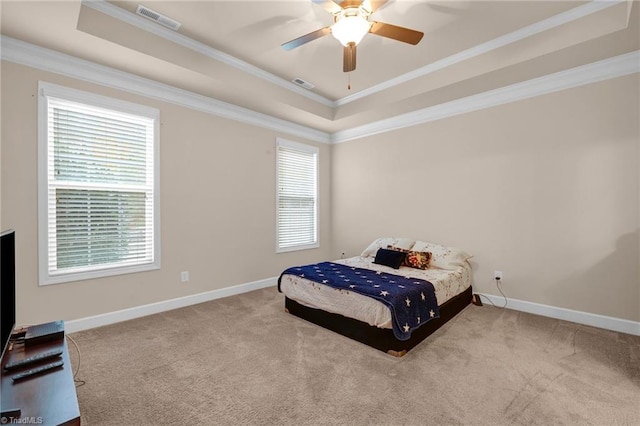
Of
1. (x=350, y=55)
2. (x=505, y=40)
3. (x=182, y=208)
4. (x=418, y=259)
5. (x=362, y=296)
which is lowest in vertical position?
(x=362, y=296)

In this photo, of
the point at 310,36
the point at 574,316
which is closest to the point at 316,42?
the point at 310,36

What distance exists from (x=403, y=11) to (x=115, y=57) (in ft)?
9.12

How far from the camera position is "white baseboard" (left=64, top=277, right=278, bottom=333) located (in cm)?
298

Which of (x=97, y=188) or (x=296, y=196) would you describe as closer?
(x=97, y=188)

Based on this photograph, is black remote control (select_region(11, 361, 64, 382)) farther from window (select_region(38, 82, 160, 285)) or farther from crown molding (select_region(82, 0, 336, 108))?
crown molding (select_region(82, 0, 336, 108))

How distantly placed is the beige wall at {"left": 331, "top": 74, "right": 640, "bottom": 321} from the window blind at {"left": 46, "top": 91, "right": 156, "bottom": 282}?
3.59m

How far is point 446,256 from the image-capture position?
3.81 meters

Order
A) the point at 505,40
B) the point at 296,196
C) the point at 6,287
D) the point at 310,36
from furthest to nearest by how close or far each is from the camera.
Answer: the point at 296,196 → the point at 505,40 → the point at 310,36 → the point at 6,287

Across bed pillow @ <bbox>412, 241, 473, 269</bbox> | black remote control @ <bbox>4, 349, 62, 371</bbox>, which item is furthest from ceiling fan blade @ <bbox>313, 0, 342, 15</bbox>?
bed pillow @ <bbox>412, 241, 473, 269</bbox>

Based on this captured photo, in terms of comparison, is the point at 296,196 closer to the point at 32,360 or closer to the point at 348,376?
the point at 348,376

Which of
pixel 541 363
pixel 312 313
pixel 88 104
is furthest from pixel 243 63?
pixel 541 363

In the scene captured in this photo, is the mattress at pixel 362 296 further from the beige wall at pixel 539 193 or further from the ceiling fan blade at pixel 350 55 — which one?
the ceiling fan blade at pixel 350 55

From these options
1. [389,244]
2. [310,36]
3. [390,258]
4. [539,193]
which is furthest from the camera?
[389,244]

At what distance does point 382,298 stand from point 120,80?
3.60 meters
